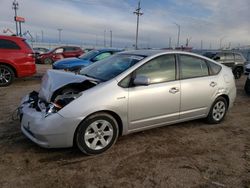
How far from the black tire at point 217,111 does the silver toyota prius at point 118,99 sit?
47 millimetres

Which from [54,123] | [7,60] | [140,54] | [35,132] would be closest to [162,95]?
[140,54]

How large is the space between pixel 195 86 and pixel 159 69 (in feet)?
2.78

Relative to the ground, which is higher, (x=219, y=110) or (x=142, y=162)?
(x=219, y=110)

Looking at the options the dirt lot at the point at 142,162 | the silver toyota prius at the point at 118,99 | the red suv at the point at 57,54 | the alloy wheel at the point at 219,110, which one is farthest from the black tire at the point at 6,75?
the red suv at the point at 57,54

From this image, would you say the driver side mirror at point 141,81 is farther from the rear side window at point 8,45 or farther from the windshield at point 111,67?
the rear side window at point 8,45

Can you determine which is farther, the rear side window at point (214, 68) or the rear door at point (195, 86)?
the rear side window at point (214, 68)

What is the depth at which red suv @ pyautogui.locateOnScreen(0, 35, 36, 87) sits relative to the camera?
8915 millimetres

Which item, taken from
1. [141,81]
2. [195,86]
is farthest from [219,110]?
[141,81]

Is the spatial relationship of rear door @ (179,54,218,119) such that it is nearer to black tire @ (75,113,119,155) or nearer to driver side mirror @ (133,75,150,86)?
driver side mirror @ (133,75,150,86)

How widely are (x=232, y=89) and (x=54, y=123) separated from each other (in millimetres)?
3931

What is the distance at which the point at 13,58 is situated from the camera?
8.95 metres

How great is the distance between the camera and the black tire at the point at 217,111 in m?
5.12

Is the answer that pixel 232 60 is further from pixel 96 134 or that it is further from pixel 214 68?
pixel 96 134

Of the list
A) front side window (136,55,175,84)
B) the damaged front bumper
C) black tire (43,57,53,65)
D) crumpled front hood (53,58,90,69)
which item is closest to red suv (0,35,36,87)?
crumpled front hood (53,58,90,69)
